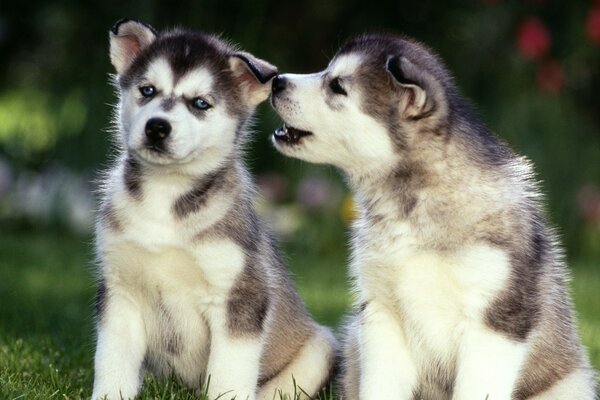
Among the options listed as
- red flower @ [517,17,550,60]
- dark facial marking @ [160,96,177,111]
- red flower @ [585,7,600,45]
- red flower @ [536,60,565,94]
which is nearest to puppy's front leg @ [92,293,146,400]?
dark facial marking @ [160,96,177,111]

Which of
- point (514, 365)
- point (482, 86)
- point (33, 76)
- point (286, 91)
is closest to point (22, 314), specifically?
point (286, 91)

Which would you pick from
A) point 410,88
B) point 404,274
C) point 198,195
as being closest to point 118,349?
point 198,195

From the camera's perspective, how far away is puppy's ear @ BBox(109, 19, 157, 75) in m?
6.08

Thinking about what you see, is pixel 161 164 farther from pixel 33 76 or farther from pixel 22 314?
pixel 33 76

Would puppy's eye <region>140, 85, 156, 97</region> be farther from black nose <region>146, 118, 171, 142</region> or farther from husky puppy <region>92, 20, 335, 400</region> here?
black nose <region>146, 118, 171, 142</region>

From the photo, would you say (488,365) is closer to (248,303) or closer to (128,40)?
(248,303)

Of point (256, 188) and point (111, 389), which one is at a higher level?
point (256, 188)

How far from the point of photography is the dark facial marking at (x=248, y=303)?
219 inches

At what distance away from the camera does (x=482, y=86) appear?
12.9 metres

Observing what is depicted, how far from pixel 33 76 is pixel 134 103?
1032cm

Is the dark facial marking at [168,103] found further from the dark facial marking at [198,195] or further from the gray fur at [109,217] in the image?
the gray fur at [109,217]

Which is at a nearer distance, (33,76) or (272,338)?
(272,338)

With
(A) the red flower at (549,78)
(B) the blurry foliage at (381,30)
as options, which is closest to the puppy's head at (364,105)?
(B) the blurry foliage at (381,30)

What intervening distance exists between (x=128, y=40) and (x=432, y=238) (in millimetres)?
2072
